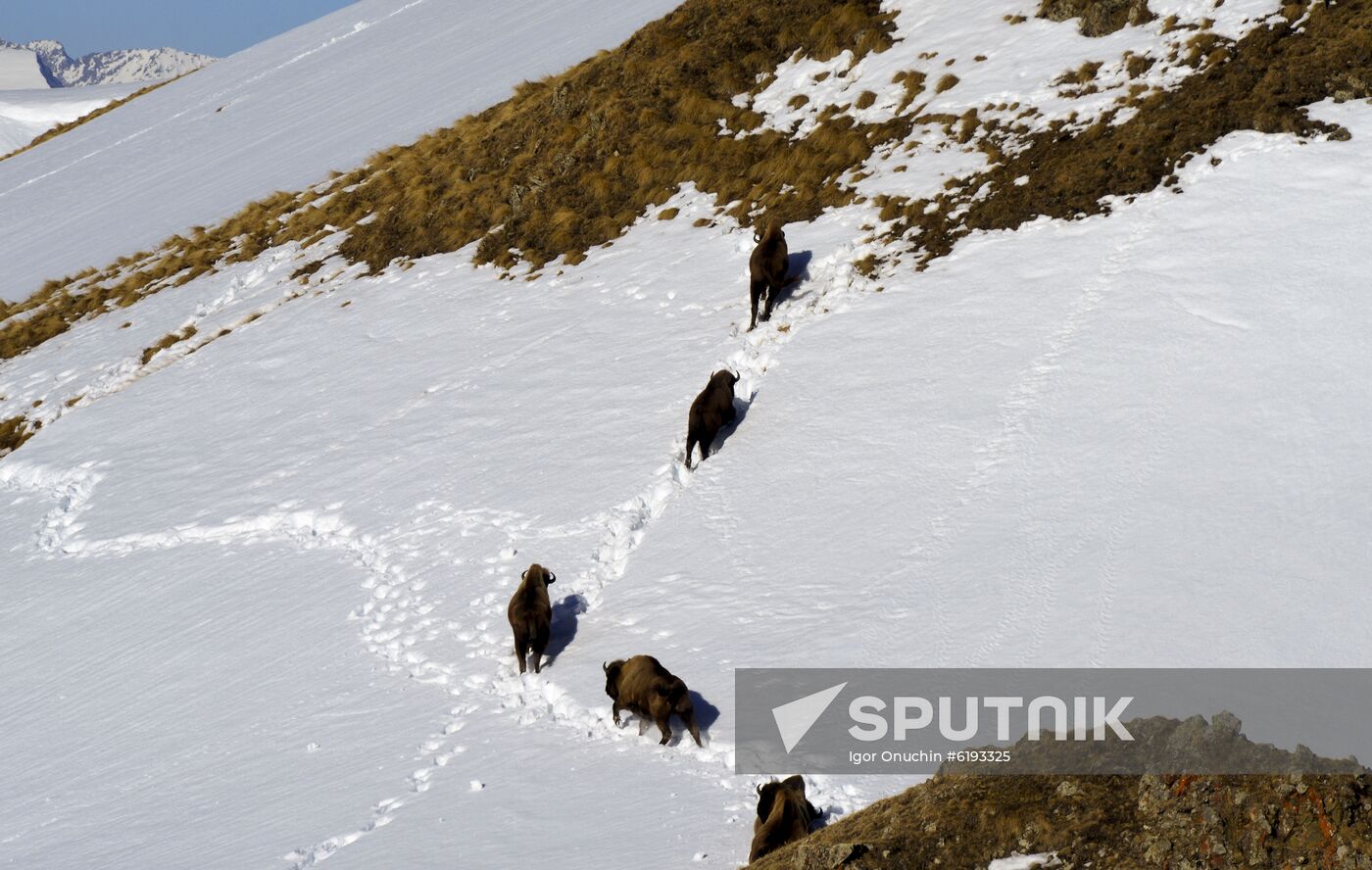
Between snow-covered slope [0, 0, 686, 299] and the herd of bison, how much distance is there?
19.8 m

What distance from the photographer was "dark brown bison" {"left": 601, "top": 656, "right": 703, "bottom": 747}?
33.1ft

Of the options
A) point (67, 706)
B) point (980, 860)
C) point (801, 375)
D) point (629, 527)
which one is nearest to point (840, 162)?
point (801, 375)

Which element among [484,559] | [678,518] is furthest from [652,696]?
[484,559]

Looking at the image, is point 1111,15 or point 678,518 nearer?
point 678,518

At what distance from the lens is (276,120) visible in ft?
151

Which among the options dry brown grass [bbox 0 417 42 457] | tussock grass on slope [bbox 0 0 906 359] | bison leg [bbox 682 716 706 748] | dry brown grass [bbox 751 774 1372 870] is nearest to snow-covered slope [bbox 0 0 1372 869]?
bison leg [bbox 682 716 706 748]

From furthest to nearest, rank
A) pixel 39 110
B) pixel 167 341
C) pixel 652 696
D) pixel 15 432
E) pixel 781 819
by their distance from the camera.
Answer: pixel 39 110, pixel 167 341, pixel 15 432, pixel 652 696, pixel 781 819

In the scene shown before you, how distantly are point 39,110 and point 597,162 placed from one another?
10031 cm

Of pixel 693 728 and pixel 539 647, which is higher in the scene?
pixel 539 647

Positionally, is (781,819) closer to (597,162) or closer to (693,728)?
(693,728)

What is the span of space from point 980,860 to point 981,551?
18.5ft

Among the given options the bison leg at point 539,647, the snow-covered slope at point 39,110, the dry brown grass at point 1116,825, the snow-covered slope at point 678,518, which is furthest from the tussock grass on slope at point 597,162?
the snow-covered slope at point 39,110

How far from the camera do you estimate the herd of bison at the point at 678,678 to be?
806 centimetres

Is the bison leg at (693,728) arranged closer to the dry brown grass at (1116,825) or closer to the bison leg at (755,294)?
the dry brown grass at (1116,825)
